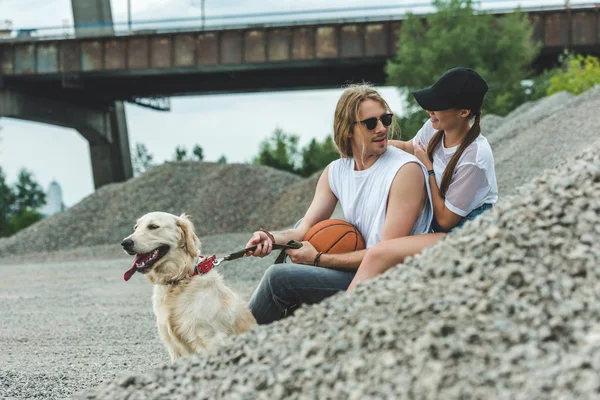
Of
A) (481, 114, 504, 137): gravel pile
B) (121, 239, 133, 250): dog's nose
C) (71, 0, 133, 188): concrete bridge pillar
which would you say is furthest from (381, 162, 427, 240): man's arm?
(71, 0, 133, 188): concrete bridge pillar

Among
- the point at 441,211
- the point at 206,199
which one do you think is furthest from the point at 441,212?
the point at 206,199

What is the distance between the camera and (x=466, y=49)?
124 ft

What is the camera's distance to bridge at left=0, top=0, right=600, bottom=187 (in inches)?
1484

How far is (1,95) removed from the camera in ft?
133

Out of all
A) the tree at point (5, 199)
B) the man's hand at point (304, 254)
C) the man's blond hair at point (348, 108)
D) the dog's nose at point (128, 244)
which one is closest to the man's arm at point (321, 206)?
the man's hand at point (304, 254)

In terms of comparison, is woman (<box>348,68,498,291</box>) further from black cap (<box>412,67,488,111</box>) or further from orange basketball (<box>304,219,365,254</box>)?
orange basketball (<box>304,219,365,254</box>)

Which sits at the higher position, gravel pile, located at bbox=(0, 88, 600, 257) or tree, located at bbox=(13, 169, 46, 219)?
gravel pile, located at bbox=(0, 88, 600, 257)

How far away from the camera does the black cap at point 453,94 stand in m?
5.98

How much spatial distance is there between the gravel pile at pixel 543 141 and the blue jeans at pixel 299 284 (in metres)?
13.7

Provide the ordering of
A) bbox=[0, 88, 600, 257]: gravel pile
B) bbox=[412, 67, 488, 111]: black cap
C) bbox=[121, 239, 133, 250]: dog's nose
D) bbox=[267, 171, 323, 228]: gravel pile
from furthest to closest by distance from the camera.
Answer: bbox=[267, 171, 323, 228]: gravel pile, bbox=[0, 88, 600, 257]: gravel pile, bbox=[121, 239, 133, 250]: dog's nose, bbox=[412, 67, 488, 111]: black cap

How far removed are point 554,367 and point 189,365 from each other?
7.33 ft

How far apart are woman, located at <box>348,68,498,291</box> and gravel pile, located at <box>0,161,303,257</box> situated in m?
24.8

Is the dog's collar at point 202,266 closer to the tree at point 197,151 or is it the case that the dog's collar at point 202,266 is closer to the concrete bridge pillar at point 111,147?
the concrete bridge pillar at point 111,147

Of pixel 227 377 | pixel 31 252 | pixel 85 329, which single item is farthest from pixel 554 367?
pixel 31 252
